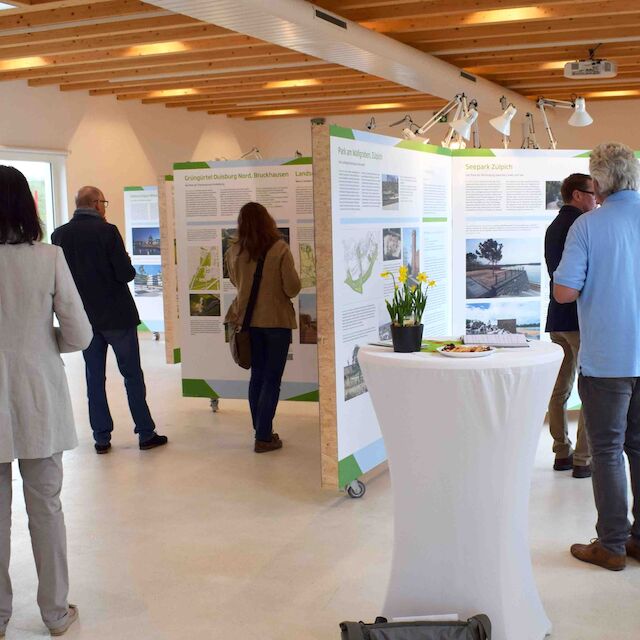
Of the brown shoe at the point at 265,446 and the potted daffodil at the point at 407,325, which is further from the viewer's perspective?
the brown shoe at the point at 265,446

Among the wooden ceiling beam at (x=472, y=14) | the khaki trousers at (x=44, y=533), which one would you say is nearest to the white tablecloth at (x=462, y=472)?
the khaki trousers at (x=44, y=533)

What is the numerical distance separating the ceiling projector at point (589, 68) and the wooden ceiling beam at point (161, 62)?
9.03 feet

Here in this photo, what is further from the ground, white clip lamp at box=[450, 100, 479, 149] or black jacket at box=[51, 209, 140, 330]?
white clip lamp at box=[450, 100, 479, 149]

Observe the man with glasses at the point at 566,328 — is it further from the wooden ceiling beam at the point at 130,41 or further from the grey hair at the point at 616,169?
the wooden ceiling beam at the point at 130,41

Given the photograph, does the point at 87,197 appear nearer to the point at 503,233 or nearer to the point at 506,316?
the point at 503,233

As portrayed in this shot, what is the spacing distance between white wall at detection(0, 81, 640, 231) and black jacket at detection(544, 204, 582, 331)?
289 inches

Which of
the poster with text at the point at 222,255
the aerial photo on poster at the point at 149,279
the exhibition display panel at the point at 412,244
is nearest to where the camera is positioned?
the exhibition display panel at the point at 412,244

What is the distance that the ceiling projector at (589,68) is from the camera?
8.86 metres

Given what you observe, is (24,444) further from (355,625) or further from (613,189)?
(613,189)

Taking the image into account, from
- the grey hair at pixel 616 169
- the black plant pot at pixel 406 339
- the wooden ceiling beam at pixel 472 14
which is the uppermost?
the wooden ceiling beam at pixel 472 14

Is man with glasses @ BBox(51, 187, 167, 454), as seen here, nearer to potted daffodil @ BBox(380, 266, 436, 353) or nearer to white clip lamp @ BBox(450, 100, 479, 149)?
white clip lamp @ BBox(450, 100, 479, 149)

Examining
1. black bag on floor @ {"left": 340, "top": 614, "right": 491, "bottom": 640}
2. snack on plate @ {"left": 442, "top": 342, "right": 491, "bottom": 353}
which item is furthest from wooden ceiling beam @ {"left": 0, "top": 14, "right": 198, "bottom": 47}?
black bag on floor @ {"left": 340, "top": 614, "right": 491, "bottom": 640}

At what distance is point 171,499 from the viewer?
4.71 meters

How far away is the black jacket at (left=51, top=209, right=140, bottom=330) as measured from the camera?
211 inches
